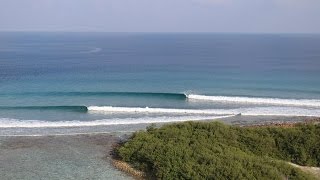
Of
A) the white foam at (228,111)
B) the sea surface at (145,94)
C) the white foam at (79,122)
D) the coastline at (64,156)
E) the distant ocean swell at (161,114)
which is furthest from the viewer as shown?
the white foam at (228,111)

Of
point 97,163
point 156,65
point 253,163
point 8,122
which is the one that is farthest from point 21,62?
point 253,163

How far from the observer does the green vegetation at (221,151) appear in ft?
67.8

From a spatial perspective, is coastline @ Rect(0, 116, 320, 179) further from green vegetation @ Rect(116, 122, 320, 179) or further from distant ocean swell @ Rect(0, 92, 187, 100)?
distant ocean swell @ Rect(0, 92, 187, 100)

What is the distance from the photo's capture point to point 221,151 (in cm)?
2383

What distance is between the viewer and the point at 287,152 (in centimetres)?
2594

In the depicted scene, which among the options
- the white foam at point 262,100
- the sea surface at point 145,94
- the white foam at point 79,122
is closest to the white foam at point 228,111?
the sea surface at point 145,94

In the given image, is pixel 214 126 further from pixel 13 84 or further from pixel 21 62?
pixel 21 62

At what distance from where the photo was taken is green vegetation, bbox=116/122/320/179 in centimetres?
2067

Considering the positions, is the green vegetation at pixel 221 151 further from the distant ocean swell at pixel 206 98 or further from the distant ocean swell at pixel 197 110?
the distant ocean swell at pixel 206 98

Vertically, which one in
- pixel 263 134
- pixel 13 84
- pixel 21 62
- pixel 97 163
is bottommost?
pixel 97 163

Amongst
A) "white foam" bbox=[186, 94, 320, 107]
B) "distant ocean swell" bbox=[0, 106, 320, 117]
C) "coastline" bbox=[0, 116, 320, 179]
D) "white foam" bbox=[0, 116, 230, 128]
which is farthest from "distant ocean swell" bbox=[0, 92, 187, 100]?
"coastline" bbox=[0, 116, 320, 179]

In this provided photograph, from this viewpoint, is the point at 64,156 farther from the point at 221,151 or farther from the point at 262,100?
the point at 262,100

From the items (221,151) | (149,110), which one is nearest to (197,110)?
(149,110)

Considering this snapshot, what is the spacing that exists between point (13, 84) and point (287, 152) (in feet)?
134
